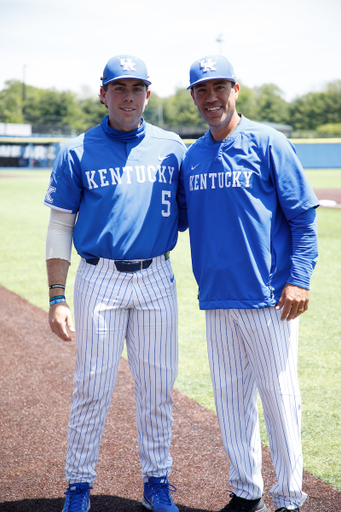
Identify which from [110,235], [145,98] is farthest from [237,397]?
[145,98]

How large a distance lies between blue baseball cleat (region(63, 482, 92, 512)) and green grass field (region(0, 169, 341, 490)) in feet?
4.11

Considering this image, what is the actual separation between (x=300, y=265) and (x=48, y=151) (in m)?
47.7

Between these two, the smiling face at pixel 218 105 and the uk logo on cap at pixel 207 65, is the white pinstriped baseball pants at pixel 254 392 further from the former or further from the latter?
the uk logo on cap at pixel 207 65

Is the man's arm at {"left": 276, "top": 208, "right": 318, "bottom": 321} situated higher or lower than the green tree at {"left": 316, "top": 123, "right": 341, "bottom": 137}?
lower

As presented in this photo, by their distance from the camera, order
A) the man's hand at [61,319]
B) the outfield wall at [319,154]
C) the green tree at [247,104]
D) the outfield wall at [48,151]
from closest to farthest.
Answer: the man's hand at [61,319] → the outfield wall at [48,151] → the outfield wall at [319,154] → the green tree at [247,104]

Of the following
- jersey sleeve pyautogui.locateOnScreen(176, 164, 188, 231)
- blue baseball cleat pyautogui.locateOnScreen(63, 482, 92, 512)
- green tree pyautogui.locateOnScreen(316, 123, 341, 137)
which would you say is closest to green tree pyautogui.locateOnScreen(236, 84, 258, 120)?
green tree pyautogui.locateOnScreen(316, 123, 341, 137)

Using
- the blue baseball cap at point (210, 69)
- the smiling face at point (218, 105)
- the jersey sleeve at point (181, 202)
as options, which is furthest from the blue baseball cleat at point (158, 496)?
the blue baseball cap at point (210, 69)

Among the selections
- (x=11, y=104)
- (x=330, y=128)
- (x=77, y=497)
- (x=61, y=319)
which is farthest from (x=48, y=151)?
(x=330, y=128)

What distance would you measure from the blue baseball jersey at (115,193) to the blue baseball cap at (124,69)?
0.76 feet

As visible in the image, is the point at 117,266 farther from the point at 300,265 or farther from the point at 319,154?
the point at 319,154

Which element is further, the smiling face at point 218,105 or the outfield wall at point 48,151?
the outfield wall at point 48,151

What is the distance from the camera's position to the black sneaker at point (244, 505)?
7.70ft

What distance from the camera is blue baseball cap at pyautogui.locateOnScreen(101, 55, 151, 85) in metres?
2.31

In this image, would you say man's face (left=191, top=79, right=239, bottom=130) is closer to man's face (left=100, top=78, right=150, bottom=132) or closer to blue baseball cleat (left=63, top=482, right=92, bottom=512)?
man's face (left=100, top=78, right=150, bottom=132)
